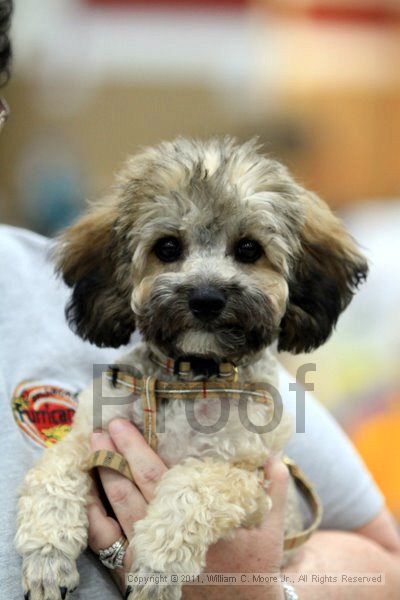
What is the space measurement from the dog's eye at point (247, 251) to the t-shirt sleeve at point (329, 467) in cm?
46

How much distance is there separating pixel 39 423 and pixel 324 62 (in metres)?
5.47

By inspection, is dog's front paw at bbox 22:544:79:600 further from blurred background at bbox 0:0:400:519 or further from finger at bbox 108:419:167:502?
blurred background at bbox 0:0:400:519

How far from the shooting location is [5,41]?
93.6 inches

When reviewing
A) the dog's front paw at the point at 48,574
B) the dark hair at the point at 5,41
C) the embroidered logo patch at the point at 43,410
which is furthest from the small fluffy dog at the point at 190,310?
the dark hair at the point at 5,41

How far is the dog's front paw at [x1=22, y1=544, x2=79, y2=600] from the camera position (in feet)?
5.90

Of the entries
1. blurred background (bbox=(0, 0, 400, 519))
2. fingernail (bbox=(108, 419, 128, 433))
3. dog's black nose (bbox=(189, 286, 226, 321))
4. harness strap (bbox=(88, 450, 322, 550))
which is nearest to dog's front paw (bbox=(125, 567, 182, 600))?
harness strap (bbox=(88, 450, 322, 550))

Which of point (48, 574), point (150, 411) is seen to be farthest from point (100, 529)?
point (150, 411)

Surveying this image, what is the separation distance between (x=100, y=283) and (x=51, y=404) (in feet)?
1.19

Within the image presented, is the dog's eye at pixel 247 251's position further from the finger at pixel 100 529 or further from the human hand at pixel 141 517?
the finger at pixel 100 529

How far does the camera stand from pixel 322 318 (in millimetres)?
2160

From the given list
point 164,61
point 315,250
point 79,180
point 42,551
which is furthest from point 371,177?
point 42,551

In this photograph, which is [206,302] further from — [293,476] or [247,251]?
[293,476]

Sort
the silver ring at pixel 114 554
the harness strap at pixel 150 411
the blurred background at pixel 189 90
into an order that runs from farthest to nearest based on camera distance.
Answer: the blurred background at pixel 189 90 → the harness strap at pixel 150 411 → the silver ring at pixel 114 554

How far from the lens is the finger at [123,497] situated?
1.94 meters
